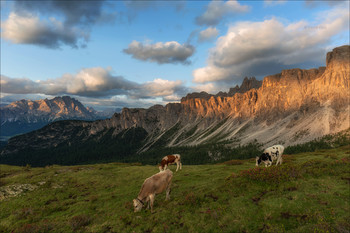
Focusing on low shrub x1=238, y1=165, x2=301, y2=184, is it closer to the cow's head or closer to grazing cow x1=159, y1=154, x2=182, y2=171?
the cow's head

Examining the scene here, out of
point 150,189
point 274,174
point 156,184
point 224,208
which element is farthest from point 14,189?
point 274,174

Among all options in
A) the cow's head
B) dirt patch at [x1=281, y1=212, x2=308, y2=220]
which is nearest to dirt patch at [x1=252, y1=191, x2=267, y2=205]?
dirt patch at [x1=281, y1=212, x2=308, y2=220]

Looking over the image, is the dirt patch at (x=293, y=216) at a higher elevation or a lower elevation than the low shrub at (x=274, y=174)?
lower

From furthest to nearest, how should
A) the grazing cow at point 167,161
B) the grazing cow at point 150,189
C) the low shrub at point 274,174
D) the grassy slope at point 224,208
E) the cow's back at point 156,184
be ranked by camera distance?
1. the grazing cow at point 167,161
2. the low shrub at point 274,174
3. the cow's back at point 156,184
4. the grazing cow at point 150,189
5. the grassy slope at point 224,208

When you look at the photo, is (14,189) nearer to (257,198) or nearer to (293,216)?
(257,198)

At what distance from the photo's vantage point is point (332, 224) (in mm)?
9117

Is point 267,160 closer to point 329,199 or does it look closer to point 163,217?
point 329,199

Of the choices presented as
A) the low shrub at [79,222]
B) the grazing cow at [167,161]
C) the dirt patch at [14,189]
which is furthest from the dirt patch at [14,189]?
the grazing cow at [167,161]

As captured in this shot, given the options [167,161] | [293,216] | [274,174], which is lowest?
[167,161]

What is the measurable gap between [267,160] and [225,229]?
→ 17.5m

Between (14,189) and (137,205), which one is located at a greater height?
(137,205)

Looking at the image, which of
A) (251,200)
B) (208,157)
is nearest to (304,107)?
(208,157)

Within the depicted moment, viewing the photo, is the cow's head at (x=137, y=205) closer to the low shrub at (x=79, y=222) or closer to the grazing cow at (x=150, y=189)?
the grazing cow at (x=150, y=189)

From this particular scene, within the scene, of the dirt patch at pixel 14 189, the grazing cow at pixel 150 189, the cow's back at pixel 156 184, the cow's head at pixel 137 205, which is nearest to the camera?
the cow's head at pixel 137 205
